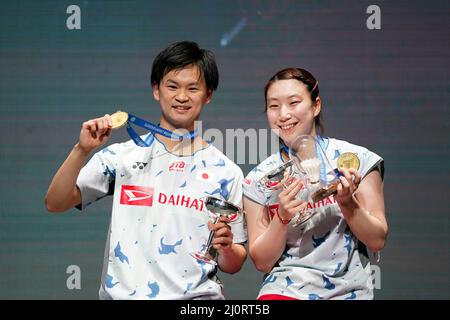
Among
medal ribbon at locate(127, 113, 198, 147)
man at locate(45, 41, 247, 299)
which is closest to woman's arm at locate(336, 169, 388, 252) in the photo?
man at locate(45, 41, 247, 299)

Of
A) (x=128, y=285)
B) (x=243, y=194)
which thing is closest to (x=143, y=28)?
(x=243, y=194)

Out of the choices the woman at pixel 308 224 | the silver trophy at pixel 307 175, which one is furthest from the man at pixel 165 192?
the silver trophy at pixel 307 175

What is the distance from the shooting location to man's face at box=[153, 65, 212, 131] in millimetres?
2748

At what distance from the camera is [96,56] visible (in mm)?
3752

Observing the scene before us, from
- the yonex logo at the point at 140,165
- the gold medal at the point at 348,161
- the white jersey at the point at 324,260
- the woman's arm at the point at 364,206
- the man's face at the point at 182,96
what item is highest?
the man's face at the point at 182,96

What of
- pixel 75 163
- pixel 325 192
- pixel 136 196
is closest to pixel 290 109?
pixel 325 192

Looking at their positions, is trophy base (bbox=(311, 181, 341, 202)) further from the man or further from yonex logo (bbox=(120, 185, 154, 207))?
yonex logo (bbox=(120, 185, 154, 207))

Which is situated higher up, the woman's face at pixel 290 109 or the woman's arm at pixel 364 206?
the woman's face at pixel 290 109

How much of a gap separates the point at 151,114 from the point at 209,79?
95 centimetres

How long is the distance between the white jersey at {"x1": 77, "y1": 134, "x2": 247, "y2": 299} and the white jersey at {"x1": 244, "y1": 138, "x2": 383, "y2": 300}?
7.4 inches

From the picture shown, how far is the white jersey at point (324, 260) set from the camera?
2602 mm

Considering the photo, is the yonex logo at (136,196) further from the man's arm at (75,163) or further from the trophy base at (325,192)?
the trophy base at (325,192)

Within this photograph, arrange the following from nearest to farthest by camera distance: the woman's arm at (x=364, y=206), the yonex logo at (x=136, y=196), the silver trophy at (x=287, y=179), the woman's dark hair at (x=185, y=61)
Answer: the woman's arm at (x=364, y=206) → the silver trophy at (x=287, y=179) → the yonex logo at (x=136, y=196) → the woman's dark hair at (x=185, y=61)

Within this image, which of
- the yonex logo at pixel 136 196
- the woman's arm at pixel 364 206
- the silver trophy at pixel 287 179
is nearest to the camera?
the woman's arm at pixel 364 206
